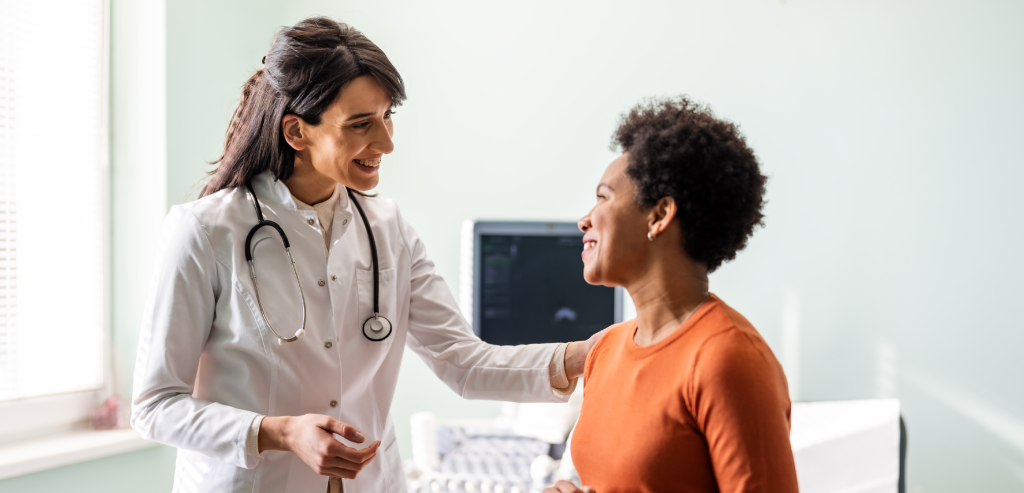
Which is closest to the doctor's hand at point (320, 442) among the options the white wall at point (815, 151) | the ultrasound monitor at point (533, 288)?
the ultrasound monitor at point (533, 288)

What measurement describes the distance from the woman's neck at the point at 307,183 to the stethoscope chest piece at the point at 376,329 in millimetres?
277

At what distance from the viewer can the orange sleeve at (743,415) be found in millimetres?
724

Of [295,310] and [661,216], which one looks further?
[295,310]

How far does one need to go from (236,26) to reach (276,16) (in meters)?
0.26

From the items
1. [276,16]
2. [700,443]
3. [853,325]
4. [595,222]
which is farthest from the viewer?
[276,16]

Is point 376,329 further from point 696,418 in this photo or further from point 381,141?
point 696,418

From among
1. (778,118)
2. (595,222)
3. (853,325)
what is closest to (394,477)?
(595,222)

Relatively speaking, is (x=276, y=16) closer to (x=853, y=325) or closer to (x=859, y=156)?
(x=859, y=156)

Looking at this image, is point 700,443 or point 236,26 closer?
point 700,443

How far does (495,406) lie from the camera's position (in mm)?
2643

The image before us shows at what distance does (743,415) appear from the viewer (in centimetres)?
73

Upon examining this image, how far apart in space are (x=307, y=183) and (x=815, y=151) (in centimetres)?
165

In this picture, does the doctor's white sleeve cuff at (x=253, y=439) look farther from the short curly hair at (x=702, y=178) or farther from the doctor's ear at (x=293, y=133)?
the short curly hair at (x=702, y=178)

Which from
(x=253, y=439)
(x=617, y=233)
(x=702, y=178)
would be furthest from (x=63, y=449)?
(x=702, y=178)
